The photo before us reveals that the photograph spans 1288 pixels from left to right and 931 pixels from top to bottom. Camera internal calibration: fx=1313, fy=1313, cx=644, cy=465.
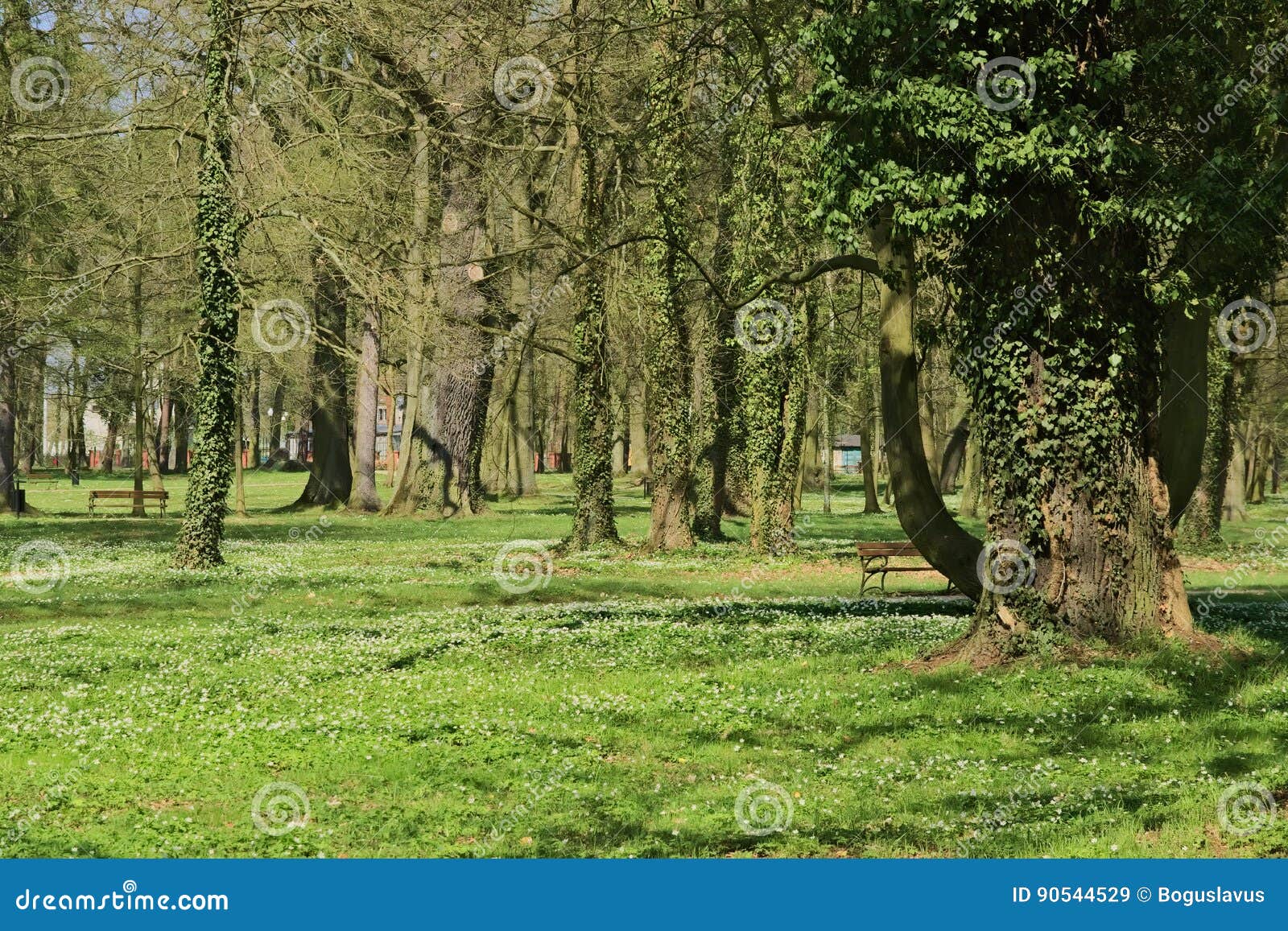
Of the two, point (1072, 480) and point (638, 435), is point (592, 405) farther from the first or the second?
point (638, 435)

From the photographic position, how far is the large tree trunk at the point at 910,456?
14.6 metres

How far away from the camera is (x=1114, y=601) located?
12.4 meters

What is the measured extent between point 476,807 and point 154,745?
10.3 ft

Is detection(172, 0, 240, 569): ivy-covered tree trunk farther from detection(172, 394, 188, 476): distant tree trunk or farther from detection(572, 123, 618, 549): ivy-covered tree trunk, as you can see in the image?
detection(172, 394, 188, 476): distant tree trunk

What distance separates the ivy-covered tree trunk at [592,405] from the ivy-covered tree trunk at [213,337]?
6.63 meters

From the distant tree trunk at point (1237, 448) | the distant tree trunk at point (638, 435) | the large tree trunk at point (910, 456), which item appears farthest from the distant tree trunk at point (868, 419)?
the large tree trunk at point (910, 456)

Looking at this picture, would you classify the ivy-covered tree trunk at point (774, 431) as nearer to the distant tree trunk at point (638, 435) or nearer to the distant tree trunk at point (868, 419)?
the distant tree trunk at point (868, 419)

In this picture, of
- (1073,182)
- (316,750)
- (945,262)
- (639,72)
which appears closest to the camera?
(316,750)

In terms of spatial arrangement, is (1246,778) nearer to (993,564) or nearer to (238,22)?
(993,564)

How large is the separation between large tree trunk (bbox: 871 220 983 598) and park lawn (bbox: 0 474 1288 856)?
38.6 inches

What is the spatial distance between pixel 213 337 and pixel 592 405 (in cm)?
764

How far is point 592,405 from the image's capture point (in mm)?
27047

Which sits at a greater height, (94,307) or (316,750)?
(94,307)

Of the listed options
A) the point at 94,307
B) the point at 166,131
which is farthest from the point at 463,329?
the point at 94,307
